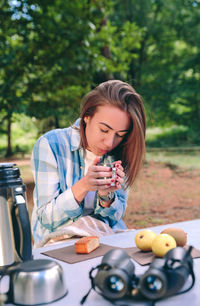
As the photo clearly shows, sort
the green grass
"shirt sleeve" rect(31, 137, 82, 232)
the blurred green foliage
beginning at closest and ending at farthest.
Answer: "shirt sleeve" rect(31, 137, 82, 232) < the blurred green foliage < the green grass

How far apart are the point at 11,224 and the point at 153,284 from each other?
0.46 metres

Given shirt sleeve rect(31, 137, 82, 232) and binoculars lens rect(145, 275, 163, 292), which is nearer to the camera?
binoculars lens rect(145, 275, 163, 292)

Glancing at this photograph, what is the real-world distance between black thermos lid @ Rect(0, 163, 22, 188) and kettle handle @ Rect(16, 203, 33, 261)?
0.24 ft

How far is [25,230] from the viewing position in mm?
1035

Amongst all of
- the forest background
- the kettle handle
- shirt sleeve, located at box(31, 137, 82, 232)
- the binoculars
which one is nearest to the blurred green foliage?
the forest background

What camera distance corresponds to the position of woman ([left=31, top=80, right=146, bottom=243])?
5.46 ft

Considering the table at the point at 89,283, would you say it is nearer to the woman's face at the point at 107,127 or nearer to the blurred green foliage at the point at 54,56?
the woman's face at the point at 107,127

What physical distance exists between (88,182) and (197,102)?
26.5 ft

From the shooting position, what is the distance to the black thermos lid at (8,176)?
107 cm

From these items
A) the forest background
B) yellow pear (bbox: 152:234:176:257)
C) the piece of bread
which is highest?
the forest background

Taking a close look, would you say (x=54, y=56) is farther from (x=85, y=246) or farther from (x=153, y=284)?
(x=153, y=284)

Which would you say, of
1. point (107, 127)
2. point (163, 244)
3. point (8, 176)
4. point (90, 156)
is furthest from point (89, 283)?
point (90, 156)

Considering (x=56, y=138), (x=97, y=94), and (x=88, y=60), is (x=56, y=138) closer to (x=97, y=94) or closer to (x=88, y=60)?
(x=97, y=94)

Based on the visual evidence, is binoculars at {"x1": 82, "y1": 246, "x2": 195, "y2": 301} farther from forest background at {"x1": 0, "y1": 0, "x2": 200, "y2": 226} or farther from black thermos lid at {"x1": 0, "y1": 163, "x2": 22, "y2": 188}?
forest background at {"x1": 0, "y1": 0, "x2": 200, "y2": 226}
